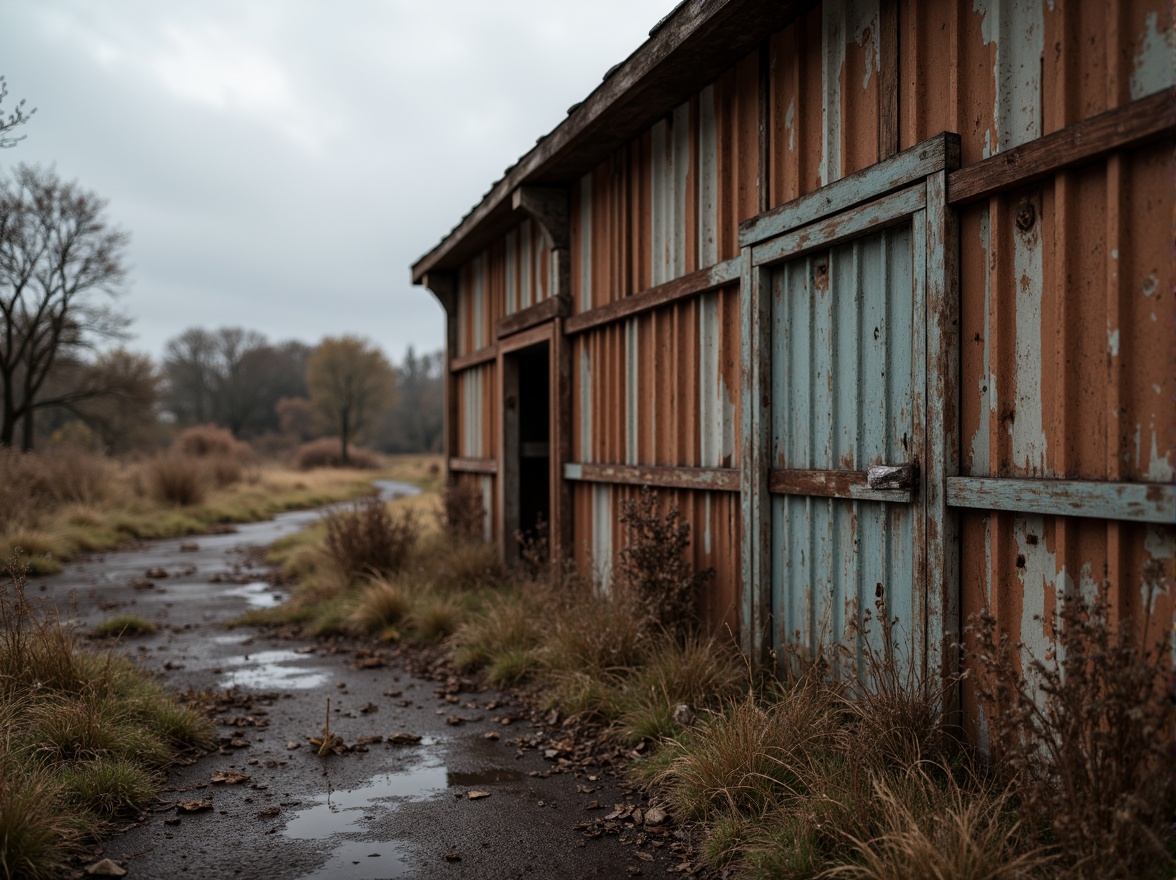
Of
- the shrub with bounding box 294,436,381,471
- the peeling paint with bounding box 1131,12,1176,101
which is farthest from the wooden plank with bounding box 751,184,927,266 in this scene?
the shrub with bounding box 294,436,381,471

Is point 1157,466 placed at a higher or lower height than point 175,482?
higher

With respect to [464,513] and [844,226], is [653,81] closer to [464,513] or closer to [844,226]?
[844,226]

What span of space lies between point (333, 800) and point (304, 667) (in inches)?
109

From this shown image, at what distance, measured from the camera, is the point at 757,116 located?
15.6 feet

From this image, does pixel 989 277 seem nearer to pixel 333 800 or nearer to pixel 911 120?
pixel 911 120

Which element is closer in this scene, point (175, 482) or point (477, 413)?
point (477, 413)

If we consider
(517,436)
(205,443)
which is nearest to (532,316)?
(517,436)

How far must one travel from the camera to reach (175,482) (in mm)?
18297

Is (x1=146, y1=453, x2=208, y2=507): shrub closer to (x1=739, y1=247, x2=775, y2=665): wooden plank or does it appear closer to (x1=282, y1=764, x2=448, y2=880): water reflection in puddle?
(x1=282, y1=764, x2=448, y2=880): water reflection in puddle

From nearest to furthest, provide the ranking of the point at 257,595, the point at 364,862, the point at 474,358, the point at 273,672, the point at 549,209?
the point at 364,862
the point at 273,672
the point at 549,209
the point at 257,595
the point at 474,358

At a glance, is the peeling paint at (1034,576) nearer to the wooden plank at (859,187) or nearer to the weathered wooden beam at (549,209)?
the wooden plank at (859,187)

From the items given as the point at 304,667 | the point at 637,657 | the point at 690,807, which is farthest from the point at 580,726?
the point at 304,667

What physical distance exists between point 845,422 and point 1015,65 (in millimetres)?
1693

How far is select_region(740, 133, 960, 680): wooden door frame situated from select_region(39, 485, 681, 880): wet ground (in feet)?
4.99
